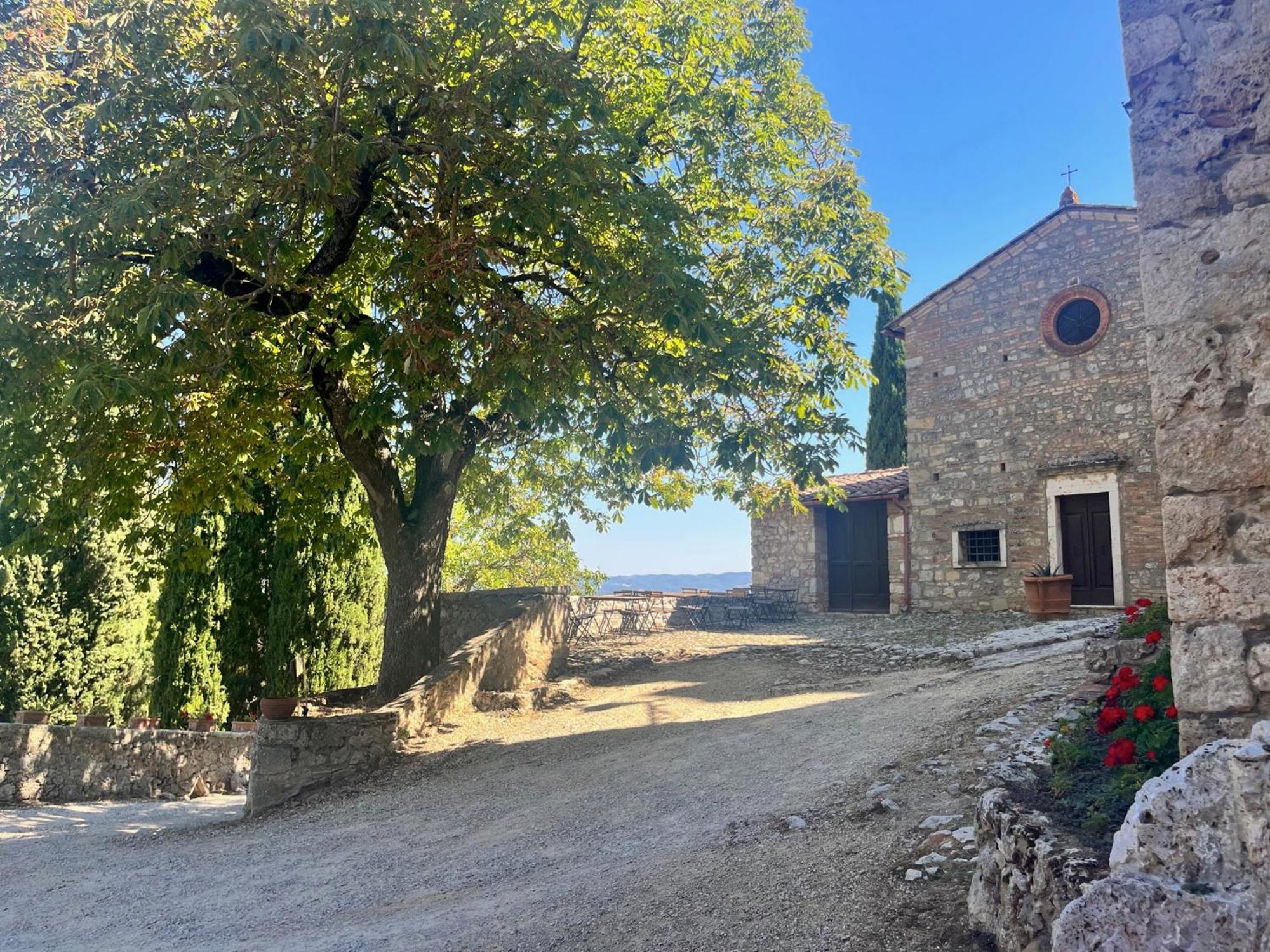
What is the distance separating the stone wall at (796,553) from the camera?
20.3 m

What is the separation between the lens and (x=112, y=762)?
36.4 ft

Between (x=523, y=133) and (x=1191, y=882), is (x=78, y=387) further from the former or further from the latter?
(x=1191, y=882)

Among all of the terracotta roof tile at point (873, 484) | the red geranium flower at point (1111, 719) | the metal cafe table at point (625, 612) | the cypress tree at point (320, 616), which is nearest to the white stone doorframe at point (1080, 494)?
the terracotta roof tile at point (873, 484)

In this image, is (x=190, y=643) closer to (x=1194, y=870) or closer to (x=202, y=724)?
(x=202, y=724)

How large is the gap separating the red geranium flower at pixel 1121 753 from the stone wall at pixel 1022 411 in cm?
1241

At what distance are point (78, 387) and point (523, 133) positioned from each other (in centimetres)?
394

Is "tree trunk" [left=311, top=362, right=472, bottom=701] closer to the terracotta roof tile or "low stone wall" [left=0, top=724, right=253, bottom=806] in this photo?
"low stone wall" [left=0, top=724, right=253, bottom=806]

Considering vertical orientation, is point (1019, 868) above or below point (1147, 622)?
below

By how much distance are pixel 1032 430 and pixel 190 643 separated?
15050 mm

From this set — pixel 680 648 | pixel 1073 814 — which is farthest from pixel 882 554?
pixel 1073 814

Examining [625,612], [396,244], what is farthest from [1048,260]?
[396,244]

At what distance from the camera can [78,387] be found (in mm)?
5715

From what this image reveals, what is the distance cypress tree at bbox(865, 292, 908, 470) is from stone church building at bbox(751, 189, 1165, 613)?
8051 mm

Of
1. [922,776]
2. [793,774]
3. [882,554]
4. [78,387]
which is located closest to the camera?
[922,776]
